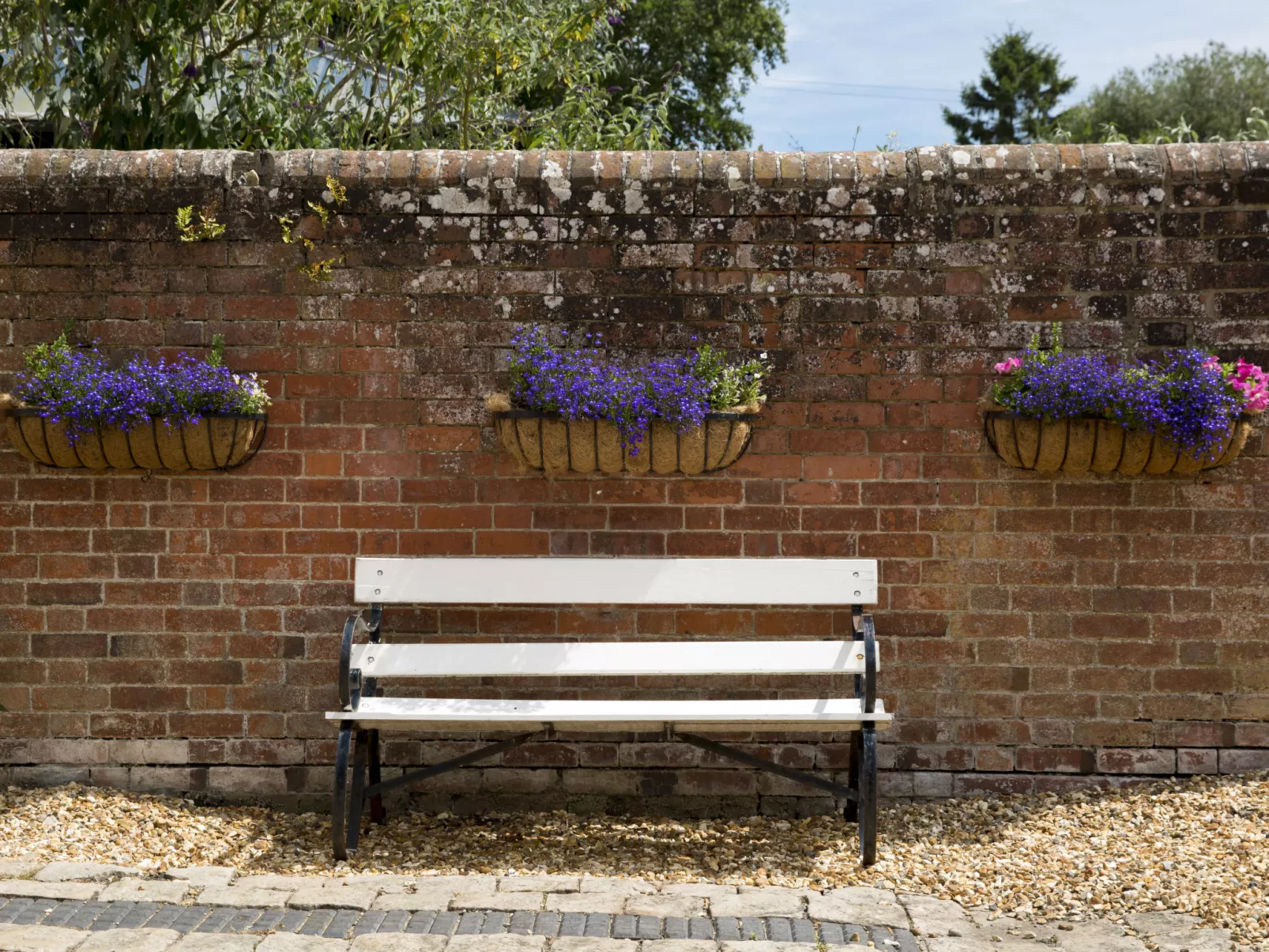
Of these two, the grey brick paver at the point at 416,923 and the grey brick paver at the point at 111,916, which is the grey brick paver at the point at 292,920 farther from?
the grey brick paver at the point at 111,916

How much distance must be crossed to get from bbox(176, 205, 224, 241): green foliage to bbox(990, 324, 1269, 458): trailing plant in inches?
116

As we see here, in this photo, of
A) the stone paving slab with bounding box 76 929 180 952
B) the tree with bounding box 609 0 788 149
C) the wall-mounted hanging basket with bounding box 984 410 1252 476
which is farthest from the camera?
the tree with bounding box 609 0 788 149

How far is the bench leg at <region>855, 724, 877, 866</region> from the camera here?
390 centimetres

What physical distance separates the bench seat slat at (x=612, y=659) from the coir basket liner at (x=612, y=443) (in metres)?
0.66

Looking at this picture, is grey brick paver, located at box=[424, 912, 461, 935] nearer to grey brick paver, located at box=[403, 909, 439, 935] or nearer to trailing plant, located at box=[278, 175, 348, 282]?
grey brick paver, located at box=[403, 909, 439, 935]

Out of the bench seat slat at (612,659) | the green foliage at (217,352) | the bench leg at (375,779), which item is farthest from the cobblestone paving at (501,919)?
the green foliage at (217,352)

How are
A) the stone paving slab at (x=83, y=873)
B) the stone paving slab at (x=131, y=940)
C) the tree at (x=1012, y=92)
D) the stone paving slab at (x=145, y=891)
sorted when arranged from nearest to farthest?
the stone paving slab at (x=131, y=940) → the stone paving slab at (x=145, y=891) → the stone paving slab at (x=83, y=873) → the tree at (x=1012, y=92)

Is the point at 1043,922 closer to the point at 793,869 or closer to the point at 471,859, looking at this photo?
the point at 793,869

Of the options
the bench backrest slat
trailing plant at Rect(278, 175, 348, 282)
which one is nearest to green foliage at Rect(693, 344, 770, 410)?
the bench backrest slat

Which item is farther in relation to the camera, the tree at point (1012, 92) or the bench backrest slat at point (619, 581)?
the tree at point (1012, 92)

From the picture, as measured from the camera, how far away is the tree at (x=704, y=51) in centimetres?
1978

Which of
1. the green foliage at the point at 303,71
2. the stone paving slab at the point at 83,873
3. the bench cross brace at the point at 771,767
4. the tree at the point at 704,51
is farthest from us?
the tree at the point at 704,51

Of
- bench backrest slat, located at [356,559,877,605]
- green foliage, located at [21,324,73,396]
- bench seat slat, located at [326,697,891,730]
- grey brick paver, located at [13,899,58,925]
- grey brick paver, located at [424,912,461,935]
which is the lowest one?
grey brick paver, located at [13,899,58,925]

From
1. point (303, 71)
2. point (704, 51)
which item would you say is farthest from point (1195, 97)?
point (303, 71)
